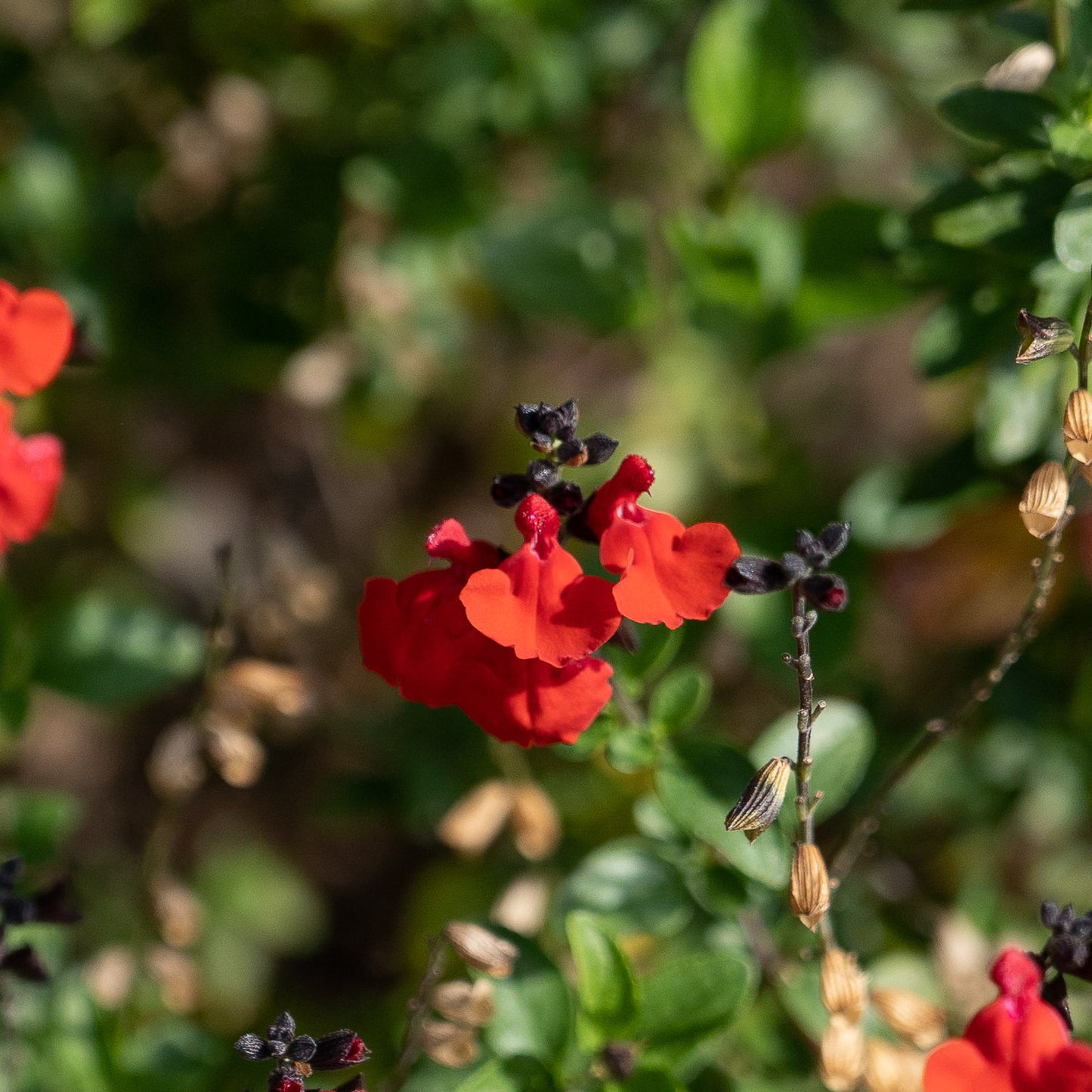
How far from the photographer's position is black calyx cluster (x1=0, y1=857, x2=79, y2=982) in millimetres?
1226

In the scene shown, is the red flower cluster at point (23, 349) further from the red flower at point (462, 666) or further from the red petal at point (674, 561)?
the red petal at point (674, 561)

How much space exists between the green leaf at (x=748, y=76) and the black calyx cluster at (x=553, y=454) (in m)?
0.92

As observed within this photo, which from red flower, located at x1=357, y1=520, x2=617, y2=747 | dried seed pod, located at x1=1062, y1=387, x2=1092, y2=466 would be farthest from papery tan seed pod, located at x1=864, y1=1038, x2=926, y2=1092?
dried seed pod, located at x1=1062, y1=387, x2=1092, y2=466

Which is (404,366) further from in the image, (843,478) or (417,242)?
(843,478)

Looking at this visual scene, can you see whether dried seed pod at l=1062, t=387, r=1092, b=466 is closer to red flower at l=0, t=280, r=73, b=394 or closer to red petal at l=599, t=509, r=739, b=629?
red petal at l=599, t=509, r=739, b=629

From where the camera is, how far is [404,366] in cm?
229

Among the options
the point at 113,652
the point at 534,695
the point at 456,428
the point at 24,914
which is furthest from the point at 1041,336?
the point at 456,428

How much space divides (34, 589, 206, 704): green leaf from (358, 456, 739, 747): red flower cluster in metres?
0.66

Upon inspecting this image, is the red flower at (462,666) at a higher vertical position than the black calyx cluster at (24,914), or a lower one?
higher

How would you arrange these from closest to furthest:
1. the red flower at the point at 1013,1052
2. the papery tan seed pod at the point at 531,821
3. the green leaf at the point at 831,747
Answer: the red flower at the point at 1013,1052, the green leaf at the point at 831,747, the papery tan seed pod at the point at 531,821

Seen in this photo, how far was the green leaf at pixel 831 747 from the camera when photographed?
4.22 ft

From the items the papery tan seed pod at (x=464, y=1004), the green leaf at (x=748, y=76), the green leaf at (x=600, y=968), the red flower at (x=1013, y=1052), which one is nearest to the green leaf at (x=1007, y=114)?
the green leaf at (x=748, y=76)

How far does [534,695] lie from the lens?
1.07 meters

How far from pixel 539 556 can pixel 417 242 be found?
1.39 meters
